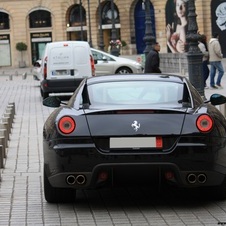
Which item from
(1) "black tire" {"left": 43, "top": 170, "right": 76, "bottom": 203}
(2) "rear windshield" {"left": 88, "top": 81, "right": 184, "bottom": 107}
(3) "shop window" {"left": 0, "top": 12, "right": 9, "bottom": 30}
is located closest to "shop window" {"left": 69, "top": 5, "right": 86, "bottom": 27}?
(3) "shop window" {"left": 0, "top": 12, "right": 9, "bottom": 30}

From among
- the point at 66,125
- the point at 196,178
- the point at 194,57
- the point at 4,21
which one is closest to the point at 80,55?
the point at 194,57

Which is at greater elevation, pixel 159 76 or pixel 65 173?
pixel 159 76

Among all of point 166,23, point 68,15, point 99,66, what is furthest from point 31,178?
point 68,15

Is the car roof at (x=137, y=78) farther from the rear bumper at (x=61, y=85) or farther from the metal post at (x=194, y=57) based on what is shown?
the rear bumper at (x=61, y=85)

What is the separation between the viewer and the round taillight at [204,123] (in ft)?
29.4

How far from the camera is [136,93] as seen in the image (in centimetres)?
968

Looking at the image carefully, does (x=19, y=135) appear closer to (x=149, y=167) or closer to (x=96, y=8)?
(x=149, y=167)

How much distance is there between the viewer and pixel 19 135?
1772 centimetres

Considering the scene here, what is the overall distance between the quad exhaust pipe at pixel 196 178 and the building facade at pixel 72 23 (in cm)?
6648

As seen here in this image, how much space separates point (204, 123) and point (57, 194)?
1689mm

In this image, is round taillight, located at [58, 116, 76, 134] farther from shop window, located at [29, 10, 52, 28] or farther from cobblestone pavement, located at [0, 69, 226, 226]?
shop window, located at [29, 10, 52, 28]

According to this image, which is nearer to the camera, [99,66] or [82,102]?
[82,102]

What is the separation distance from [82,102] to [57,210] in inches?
44.8

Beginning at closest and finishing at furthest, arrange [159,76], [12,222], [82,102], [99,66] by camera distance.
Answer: [12,222] → [82,102] → [159,76] → [99,66]
